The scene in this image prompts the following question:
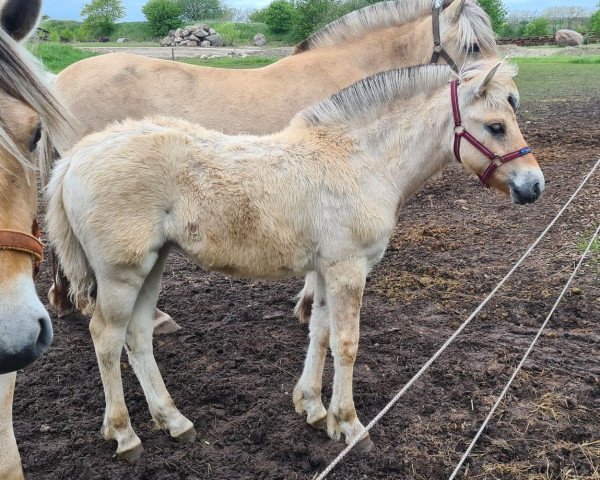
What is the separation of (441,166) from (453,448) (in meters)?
1.65

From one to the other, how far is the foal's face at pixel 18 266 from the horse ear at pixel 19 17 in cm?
40

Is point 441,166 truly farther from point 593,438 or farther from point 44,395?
point 44,395

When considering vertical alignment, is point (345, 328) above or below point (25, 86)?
below

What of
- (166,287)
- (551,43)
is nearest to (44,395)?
(166,287)

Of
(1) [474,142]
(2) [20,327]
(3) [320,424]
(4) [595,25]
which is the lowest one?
(3) [320,424]

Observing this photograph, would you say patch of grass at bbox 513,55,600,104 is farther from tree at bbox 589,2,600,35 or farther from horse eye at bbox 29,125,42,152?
tree at bbox 589,2,600,35

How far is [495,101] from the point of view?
9.89 ft

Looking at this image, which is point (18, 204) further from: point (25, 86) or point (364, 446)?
point (364, 446)

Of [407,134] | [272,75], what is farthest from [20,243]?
Result: [272,75]

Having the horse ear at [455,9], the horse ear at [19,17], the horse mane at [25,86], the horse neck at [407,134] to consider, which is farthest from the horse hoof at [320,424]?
A: the horse ear at [455,9]

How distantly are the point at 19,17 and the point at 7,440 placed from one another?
1.82m

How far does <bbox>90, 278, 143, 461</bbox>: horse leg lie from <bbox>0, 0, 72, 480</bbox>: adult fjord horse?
554mm

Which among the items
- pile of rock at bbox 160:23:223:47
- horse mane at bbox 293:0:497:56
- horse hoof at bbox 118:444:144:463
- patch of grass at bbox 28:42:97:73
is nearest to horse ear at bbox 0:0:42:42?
horse hoof at bbox 118:444:144:463

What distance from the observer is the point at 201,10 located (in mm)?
79750
